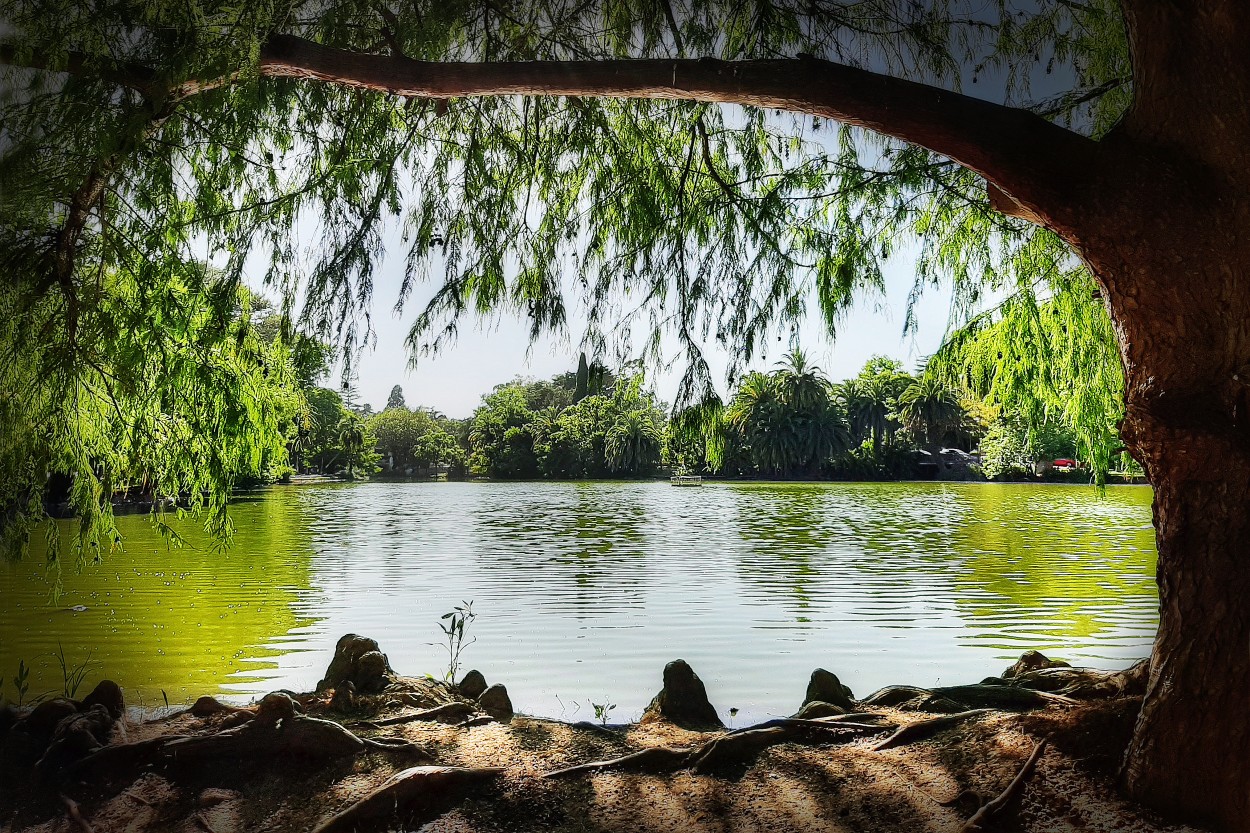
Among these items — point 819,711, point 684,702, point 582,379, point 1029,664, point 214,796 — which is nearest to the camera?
point 214,796

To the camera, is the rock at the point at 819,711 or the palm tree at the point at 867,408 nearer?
the rock at the point at 819,711

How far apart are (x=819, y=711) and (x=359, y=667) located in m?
1.96

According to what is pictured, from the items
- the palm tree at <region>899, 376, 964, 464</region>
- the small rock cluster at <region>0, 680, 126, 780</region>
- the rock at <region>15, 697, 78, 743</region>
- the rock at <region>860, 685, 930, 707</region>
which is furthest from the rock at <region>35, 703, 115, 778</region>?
the palm tree at <region>899, 376, 964, 464</region>

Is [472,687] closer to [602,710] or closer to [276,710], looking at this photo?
[602,710]

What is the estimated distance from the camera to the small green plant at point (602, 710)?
3667mm

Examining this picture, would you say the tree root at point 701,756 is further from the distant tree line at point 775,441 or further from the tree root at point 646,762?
the distant tree line at point 775,441

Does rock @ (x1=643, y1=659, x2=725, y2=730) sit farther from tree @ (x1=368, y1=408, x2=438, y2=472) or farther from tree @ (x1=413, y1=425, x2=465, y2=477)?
tree @ (x1=368, y1=408, x2=438, y2=472)

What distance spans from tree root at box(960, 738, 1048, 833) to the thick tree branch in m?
1.69

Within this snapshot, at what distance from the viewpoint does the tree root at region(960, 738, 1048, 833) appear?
2.25 m

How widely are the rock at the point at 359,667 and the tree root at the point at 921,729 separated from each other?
82.0 inches

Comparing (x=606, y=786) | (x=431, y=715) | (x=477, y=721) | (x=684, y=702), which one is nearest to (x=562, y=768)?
(x=606, y=786)

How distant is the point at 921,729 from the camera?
2.92 m

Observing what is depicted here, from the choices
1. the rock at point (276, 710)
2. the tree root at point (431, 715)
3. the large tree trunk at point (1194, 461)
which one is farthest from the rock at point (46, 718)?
the large tree trunk at point (1194, 461)

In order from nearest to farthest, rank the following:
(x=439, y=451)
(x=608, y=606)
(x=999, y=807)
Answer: (x=999, y=807) → (x=608, y=606) → (x=439, y=451)
